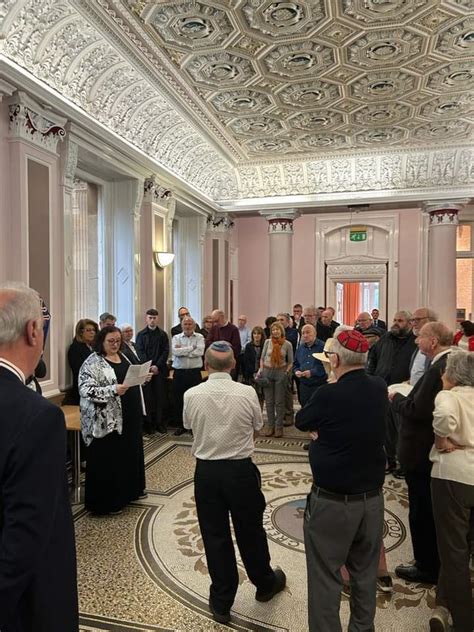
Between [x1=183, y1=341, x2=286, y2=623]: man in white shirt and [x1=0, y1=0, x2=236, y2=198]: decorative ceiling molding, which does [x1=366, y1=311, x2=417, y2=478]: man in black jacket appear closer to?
[x1=183, y1=341, x2=286, y2=623]: man in white shirt

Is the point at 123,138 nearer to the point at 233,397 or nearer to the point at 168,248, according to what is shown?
the point at 168,248

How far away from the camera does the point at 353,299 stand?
13.9 meters

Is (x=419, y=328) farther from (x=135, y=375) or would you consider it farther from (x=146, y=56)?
(x=146, y=56)

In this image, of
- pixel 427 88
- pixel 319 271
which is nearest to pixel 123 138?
pixel 427 88

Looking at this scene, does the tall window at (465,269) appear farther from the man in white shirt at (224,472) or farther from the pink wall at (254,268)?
the man in white shirt at (224,472)

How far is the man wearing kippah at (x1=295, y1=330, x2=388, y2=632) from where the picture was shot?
2.22 metres

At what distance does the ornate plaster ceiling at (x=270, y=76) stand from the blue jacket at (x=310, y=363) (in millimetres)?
3491

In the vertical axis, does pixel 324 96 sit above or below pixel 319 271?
above

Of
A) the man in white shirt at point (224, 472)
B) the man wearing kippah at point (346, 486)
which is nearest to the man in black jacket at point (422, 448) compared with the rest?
the man wearing kippah at point (346, 486)

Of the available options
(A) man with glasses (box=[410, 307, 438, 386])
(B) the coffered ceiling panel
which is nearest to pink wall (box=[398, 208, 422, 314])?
(B) the coffered ceiling panel

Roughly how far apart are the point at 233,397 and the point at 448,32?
15.9 ft

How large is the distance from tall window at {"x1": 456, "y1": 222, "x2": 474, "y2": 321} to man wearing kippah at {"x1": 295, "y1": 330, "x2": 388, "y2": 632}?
11086 mm

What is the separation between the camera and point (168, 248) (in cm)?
820

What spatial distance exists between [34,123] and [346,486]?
4.42 m
